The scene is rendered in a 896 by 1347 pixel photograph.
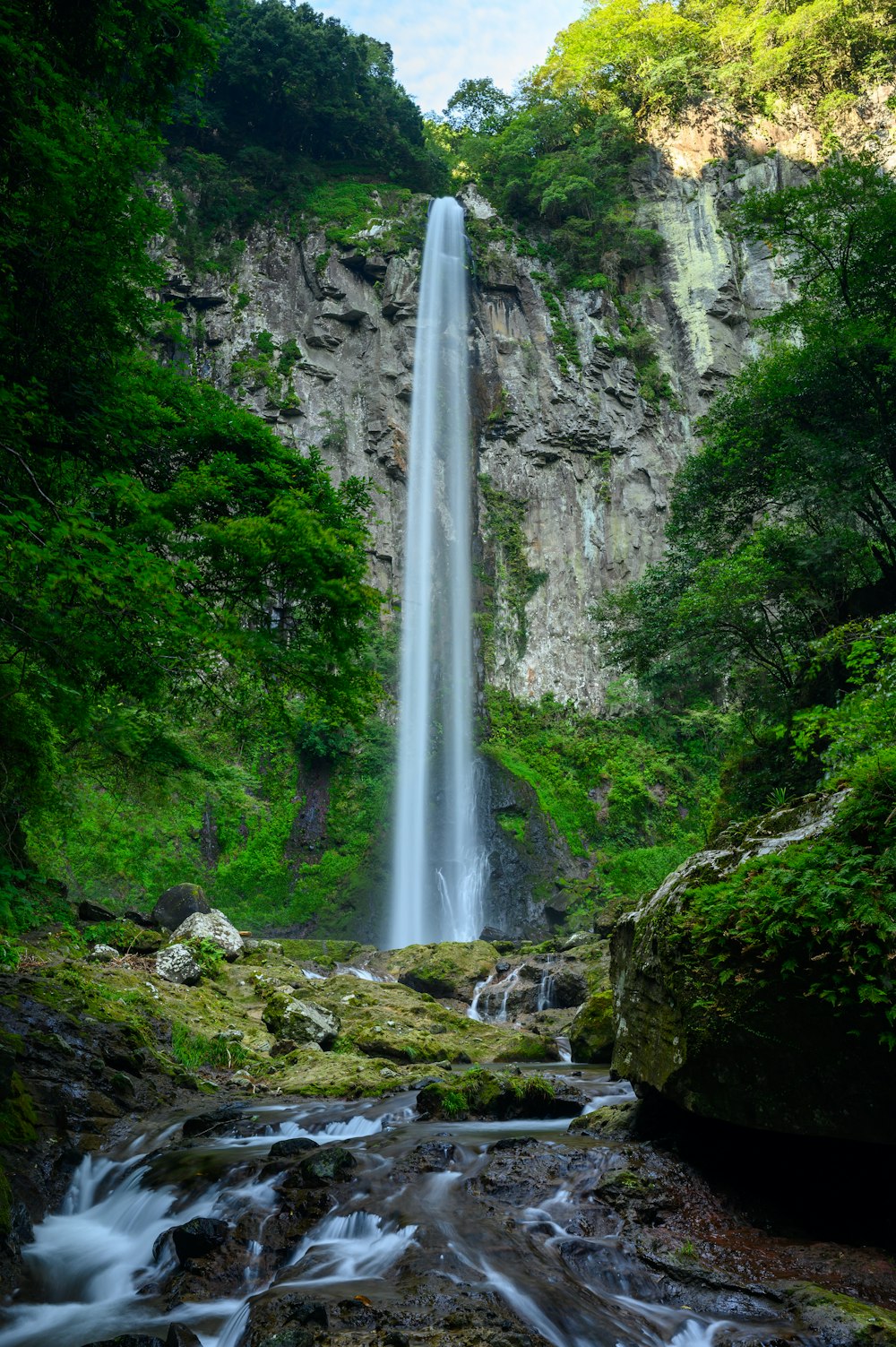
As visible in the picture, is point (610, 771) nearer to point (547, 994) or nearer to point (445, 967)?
point (445, 967)

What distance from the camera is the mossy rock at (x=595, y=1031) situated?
8633 millimetres

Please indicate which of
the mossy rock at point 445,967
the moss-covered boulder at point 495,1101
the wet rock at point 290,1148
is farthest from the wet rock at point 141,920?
the wet rock at point 290,1148

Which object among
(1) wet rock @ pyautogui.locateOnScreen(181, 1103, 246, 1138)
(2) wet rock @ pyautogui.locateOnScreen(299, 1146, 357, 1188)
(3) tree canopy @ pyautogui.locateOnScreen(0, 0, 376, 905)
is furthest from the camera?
(1) wet rock @ pyautogui.locateOnScreen(181, 1103, 246, 1138)

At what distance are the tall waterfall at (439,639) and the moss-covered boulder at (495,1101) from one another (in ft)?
56.2

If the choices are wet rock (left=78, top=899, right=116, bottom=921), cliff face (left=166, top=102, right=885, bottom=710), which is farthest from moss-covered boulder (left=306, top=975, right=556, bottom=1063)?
cliff face (left=166, top=102, right=885, bottom=710)

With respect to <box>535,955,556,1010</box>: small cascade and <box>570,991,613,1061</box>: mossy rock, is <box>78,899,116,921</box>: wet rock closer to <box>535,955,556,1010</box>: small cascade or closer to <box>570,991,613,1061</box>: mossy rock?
<box>570,991,613,1061</box>: mossy rock

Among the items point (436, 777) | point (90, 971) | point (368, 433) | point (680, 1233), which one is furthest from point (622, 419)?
point (680, 1233)

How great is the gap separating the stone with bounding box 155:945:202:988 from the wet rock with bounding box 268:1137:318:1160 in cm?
521

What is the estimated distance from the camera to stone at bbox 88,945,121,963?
31.7 feet

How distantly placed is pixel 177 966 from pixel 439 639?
20593mm

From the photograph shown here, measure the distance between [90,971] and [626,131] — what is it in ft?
143

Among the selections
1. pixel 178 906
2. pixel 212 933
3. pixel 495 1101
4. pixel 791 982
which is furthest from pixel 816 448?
pixel 178 906

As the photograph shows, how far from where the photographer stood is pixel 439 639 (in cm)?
2983

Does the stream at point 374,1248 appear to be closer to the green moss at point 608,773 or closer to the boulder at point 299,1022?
the boulder at point 299,1022
